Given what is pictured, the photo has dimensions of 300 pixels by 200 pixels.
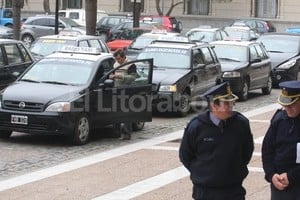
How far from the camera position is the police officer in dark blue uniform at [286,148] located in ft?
16.9

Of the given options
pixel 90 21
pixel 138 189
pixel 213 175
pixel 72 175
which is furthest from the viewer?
pixel 90 21

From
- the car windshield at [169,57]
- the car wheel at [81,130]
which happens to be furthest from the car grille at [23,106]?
the car windshield at [169,57]

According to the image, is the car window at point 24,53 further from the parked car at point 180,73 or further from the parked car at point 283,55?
the parked car at point 283,55

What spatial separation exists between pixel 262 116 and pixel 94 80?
16.4 feet

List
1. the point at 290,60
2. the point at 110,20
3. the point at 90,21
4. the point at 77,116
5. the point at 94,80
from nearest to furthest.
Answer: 1. the point at 77,116
2. the point at 94,80
3. the point at 290,60
4. the point at 90,21
5. the point at 110,20

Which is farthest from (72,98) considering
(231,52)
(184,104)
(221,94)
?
(231,52)

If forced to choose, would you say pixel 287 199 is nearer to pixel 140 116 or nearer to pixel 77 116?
pixel 77 116

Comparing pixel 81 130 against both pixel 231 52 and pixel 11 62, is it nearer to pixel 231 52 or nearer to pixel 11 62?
pixel 11 62

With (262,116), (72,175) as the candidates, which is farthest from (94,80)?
(262,116)

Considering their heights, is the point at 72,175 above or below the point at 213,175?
below

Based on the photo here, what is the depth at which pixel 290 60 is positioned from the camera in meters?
22.0

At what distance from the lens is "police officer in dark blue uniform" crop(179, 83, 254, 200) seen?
16.8 ft

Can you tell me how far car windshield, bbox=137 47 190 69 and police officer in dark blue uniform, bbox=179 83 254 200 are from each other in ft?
36.1

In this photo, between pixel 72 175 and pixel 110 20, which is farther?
pixel 110 20
